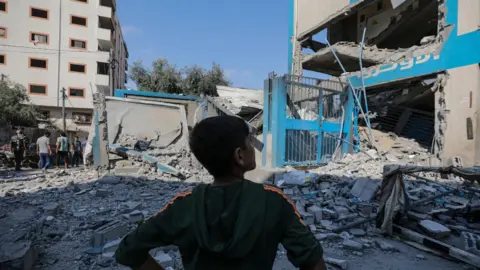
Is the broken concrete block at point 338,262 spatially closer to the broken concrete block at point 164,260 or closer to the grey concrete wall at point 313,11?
the broken concrete block at point 164,260

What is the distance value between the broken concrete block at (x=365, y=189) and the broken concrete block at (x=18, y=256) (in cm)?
464

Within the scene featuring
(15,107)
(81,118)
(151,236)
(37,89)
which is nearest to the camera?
(151,236)

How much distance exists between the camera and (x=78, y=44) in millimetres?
27266

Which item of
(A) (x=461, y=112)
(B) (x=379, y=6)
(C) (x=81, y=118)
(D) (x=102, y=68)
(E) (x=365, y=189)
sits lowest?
(E) (x=365, y=189)

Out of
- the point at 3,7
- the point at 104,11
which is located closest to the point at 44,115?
the point at 3,7

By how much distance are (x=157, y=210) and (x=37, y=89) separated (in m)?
27.9

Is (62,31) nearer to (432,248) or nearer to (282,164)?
(282,164)

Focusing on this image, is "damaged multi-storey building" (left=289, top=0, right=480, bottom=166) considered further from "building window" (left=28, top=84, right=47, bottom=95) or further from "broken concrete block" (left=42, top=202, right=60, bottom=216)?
"building window" (left=28, top=84, right=47, bottom=95)

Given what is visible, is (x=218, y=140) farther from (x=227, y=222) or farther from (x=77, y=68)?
(x=77, y=68)

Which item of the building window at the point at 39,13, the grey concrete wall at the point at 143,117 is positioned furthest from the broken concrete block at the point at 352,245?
the building window at the point at 39,13

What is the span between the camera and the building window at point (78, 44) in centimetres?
2694

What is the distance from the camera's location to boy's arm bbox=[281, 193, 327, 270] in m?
0.90

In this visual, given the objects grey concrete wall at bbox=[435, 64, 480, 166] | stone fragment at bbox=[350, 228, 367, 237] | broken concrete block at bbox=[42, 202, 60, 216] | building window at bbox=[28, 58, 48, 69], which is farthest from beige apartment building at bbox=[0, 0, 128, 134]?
stone fragment at bbox=[350, 228, 367, 237]

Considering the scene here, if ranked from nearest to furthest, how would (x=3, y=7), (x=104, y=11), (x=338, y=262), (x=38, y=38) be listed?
(x=338, y=262) → (x=3, y=7) → (x=38, y=38) → (x=104, y=11)
